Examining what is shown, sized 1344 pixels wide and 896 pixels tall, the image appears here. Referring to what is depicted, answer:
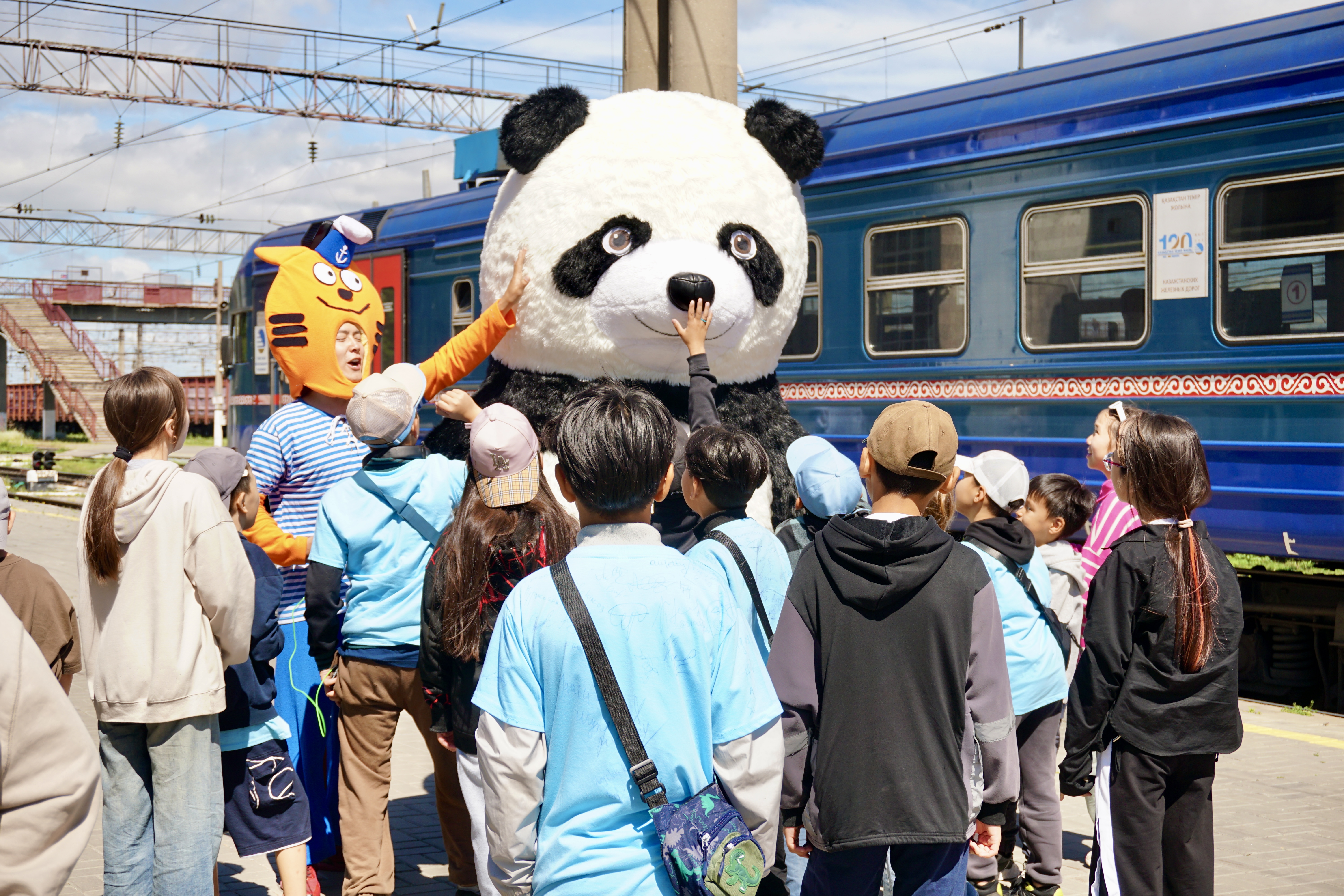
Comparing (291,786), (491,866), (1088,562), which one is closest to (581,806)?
(491,866)

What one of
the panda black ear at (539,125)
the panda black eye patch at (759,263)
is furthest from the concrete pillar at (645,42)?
the panda black eye patch at (759,263)

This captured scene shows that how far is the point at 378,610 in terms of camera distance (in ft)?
13.6

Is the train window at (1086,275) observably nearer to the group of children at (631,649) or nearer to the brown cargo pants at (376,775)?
the group of children at (631,649)

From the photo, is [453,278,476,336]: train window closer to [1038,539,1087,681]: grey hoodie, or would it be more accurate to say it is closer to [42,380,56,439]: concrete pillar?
[1038,539,1087,681]: grey hoodie

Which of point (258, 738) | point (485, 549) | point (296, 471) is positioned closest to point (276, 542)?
point (296, 471)

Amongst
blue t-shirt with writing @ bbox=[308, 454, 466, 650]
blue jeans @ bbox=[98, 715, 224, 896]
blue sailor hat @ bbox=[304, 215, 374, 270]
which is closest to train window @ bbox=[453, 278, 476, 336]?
blue sailor hat @ bbox=[304, 215, 374, 270]

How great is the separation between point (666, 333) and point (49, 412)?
4881 cm

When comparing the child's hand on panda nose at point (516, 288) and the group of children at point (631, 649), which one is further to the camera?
the child's hand on panda nose at point (516, 288)

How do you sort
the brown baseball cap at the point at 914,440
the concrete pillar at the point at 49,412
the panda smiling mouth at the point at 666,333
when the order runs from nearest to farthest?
the brown baseball cap at the point at 914,440 → the panda smiling mouth at the point at 666,333 → the concrete pillar at the point at 49,412

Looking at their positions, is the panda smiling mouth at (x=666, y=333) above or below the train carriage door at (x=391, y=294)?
below

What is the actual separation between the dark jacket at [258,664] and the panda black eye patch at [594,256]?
152cm

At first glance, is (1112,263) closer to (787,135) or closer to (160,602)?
(787,135)

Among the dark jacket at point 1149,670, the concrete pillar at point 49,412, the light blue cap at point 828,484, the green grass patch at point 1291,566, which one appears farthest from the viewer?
the concrete pillar at point 49,412

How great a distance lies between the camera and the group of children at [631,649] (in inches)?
93.3
